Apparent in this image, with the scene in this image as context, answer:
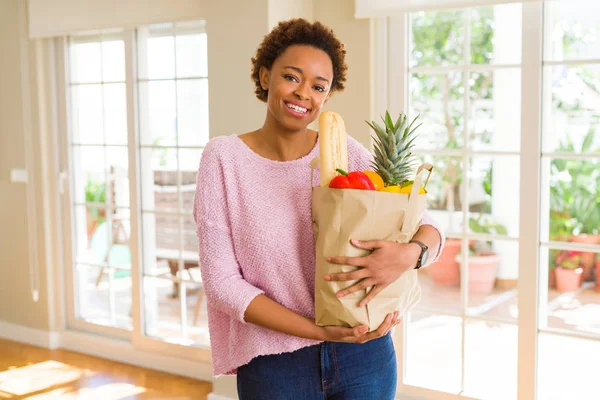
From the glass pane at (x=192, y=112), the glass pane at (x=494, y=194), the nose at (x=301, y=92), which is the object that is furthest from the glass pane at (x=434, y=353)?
the nose at (x=301, y=92)

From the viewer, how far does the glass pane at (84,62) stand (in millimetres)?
5094

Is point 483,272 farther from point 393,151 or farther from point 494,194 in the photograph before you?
point 393,151

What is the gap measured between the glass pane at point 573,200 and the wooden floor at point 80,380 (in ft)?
14.1

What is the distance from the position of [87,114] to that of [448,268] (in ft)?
14.1

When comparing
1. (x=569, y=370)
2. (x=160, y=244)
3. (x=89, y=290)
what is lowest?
(x=569, y=370)

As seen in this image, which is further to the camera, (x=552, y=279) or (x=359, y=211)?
(x=552, y=279)

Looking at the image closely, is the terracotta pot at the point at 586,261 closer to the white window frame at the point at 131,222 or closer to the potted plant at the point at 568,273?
the potted plant at the point at 568,273

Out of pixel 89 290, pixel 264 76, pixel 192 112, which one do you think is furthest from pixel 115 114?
pixel 264 76

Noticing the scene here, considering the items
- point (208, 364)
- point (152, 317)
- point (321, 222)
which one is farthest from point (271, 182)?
point (152, 317)

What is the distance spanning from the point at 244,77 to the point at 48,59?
1994 mm

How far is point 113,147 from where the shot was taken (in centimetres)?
508

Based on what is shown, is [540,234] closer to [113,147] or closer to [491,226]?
[113,147]

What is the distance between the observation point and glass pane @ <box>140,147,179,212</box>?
189 inches

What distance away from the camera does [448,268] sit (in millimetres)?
7949
